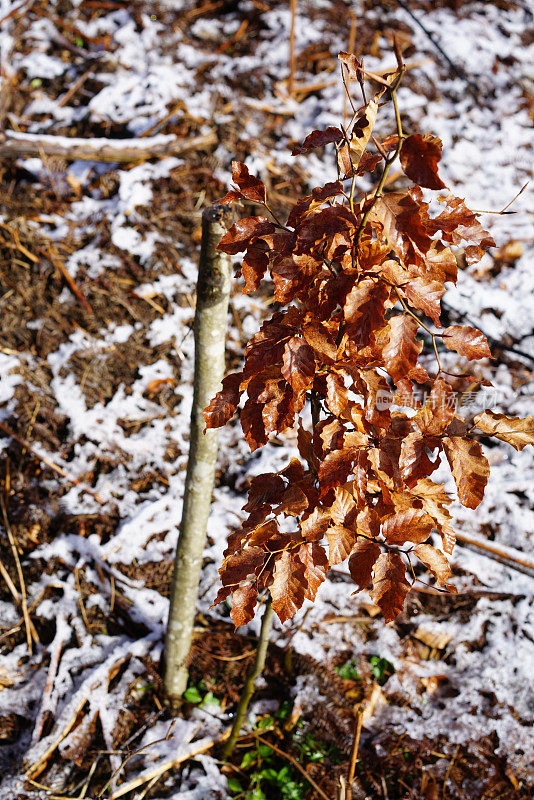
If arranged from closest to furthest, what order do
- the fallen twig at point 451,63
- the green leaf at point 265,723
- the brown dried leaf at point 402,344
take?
the brown dried leaf at point 402,344 → the green leaf at point 265,723 → the fallen twig at point 451,63

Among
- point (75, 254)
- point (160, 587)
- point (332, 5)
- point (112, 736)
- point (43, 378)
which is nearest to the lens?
point (112, 736)

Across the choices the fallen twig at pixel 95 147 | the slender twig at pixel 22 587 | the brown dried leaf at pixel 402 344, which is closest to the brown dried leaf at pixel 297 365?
the brown dried leaf at pixel 402 344

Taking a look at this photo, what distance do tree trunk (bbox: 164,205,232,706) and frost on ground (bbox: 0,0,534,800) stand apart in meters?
0.21

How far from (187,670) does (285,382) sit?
1440mm

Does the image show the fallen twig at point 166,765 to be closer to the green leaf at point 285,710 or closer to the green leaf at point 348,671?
the green leaf at point 285,710

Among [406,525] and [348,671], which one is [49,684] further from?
[406,525]

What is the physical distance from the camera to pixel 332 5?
14.3ft

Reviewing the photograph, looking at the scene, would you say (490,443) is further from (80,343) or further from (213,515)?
(80,343)

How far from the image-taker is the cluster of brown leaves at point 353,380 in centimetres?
101

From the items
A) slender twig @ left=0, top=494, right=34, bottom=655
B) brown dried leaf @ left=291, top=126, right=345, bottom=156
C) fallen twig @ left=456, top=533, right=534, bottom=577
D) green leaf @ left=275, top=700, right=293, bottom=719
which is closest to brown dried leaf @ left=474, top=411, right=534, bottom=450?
brown dried leaf @ left=291, top=126, right=345, bottom=156

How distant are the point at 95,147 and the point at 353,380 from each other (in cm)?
289

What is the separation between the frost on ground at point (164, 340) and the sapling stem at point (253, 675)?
0.15 m

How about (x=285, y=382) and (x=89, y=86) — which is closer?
(x=285, y=382)

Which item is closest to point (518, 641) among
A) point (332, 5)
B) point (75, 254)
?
point (75, 254)
